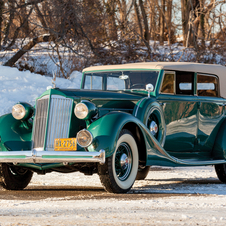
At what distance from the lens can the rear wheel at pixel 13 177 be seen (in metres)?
5.90

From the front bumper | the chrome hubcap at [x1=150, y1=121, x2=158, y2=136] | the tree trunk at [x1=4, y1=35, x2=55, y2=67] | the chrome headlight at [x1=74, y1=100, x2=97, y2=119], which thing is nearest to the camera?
the front bumper

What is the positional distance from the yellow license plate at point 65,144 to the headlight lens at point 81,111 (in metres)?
0.35

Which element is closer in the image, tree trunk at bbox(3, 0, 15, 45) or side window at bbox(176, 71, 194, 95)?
side window at bbox(176, 71, 194, 95)

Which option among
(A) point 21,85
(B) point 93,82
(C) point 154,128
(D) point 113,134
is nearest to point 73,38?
(A) point 21,85

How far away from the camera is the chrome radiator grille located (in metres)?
5.42

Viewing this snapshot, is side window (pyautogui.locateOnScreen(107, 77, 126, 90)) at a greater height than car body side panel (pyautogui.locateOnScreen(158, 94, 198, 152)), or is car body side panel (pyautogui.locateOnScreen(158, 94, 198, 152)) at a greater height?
side window (pyautogui.locateOnScreen(107, 77, 126, 90))

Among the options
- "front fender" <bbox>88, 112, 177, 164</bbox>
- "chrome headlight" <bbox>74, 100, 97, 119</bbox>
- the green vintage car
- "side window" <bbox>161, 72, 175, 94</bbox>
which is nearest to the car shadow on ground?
the green vintage car

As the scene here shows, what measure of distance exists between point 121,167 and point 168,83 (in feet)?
6.51

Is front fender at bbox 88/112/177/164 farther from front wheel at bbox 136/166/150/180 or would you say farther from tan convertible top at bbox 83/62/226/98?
front wheel at bbox 136/166/150/180

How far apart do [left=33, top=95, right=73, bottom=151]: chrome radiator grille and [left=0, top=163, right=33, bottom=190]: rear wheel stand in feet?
2.32

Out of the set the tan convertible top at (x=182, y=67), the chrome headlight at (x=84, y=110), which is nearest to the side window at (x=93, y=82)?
the tan convertible top at (x=182, y=67)

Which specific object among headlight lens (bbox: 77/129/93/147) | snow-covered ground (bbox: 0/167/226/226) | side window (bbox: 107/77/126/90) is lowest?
snow-covered ground (bbox: 0/167/226/226)

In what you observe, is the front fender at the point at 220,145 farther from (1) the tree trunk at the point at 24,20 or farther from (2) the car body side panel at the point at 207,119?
(1) the tree trunk at the point at 24,20

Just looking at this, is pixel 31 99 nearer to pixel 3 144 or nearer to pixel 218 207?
pixel 3 144
